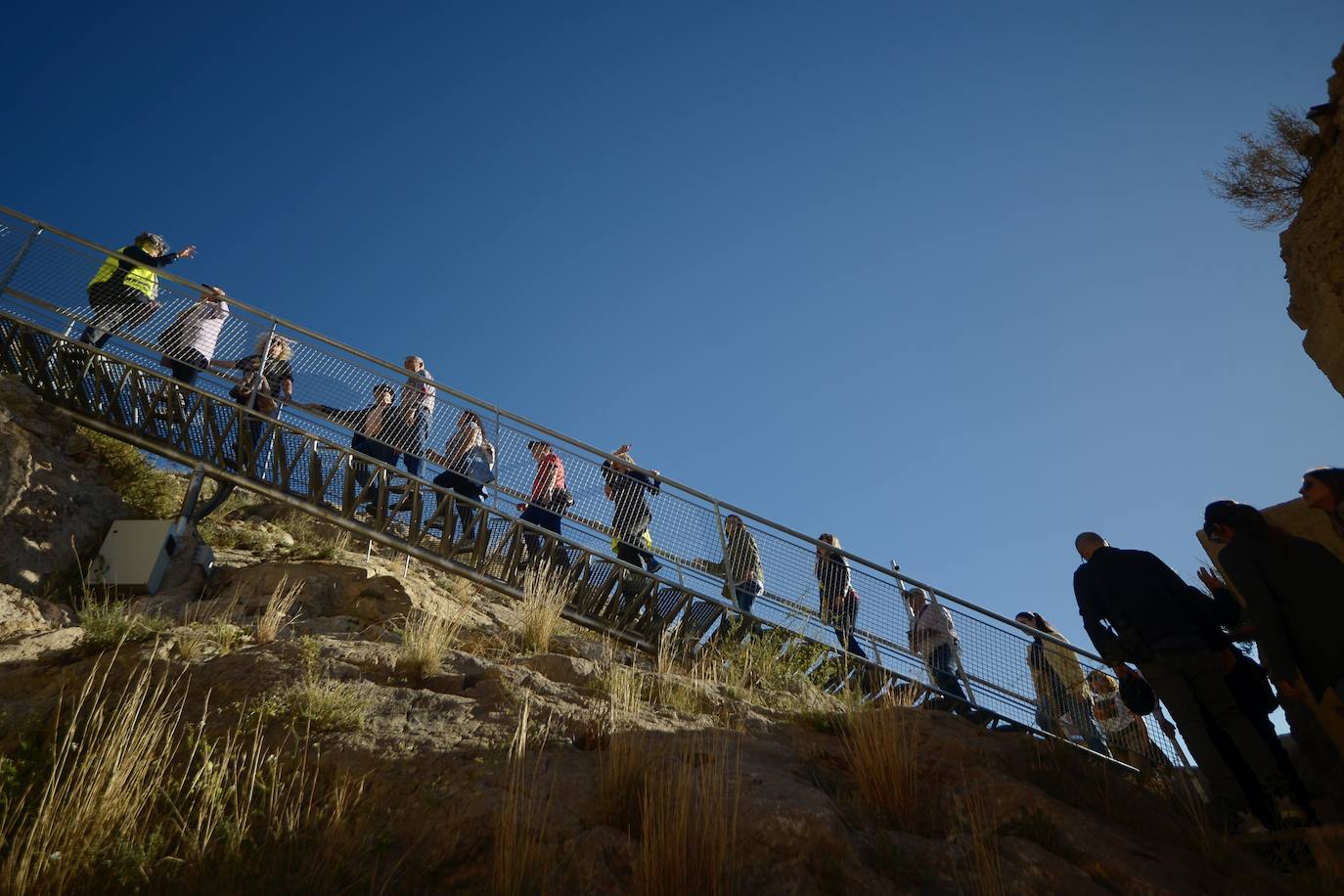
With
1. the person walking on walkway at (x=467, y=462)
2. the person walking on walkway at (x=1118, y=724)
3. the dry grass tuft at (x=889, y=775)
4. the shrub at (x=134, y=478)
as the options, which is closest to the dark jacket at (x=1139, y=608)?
the dry grass tuft at (x=889, y=775)

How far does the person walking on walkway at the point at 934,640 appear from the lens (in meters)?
8.30

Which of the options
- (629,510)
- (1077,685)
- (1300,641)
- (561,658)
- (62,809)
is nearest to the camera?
(62,809)

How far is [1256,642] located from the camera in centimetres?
492

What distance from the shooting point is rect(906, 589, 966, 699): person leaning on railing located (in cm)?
830

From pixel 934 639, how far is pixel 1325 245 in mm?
4902

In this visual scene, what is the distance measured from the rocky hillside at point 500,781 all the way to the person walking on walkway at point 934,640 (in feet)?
6.05

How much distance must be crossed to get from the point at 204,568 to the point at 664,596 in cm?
498

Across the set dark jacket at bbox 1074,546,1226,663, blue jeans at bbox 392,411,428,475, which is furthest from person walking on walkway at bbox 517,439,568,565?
dark jacket at bbox 1074,546,1226,663

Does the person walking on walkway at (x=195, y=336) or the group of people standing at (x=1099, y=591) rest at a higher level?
the person walking on walkway at (x=195, y=336)

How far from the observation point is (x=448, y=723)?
16.5 ft

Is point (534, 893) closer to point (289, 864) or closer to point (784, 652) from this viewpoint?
point (289, 864)

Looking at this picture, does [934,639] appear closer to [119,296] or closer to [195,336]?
[195,336]

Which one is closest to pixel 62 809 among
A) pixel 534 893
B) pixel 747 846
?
pixel 534 893

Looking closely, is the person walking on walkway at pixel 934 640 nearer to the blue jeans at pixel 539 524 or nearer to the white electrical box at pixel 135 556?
the blue jeans at pixel 539 524
